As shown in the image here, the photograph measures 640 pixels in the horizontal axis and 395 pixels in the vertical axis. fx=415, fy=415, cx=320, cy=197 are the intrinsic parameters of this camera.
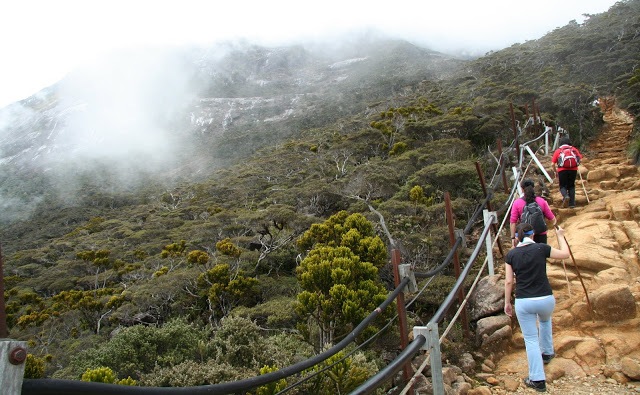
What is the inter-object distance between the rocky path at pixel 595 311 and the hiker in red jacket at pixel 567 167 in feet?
1.02

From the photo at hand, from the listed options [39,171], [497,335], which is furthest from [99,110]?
[497,335]

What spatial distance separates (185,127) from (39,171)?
80.2 feet

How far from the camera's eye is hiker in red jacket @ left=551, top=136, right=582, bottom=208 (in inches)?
282

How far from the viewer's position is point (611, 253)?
519cm

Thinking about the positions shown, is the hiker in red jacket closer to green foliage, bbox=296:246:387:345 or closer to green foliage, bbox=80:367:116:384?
green foliage, bbox=296:246:387:345

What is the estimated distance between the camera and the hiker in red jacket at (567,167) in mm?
7156

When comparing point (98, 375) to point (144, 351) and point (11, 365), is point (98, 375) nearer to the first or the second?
point (144, 351)

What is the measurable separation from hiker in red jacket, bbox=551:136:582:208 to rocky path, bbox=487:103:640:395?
1.02 ft

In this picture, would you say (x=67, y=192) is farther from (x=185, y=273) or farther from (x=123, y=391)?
(x=123, y=391)

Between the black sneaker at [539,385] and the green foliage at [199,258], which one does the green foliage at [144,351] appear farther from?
the black sneaker at [539,385]

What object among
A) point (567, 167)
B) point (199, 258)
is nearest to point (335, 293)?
point (567, 167)

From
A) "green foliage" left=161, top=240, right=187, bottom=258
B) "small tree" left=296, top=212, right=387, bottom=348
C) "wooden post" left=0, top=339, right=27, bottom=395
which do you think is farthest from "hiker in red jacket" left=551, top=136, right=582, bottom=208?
"green foliage" left=161, top=240, right=187, bottom=258

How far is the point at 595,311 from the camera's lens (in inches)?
165

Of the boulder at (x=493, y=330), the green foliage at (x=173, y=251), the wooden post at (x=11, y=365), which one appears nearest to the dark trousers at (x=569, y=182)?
the boulder at (x=493, y=330)
